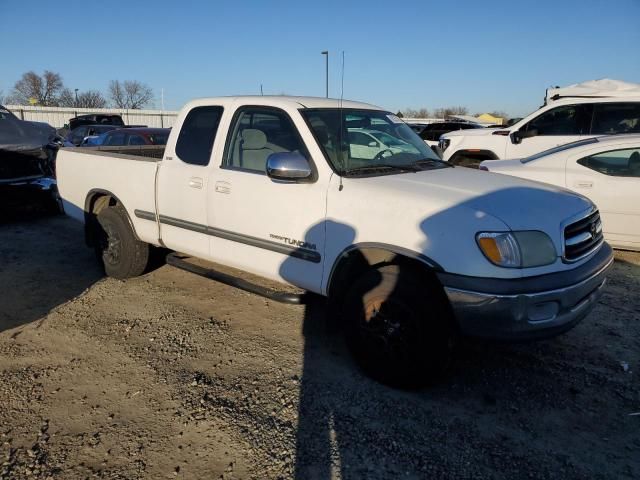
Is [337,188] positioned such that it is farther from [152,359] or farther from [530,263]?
[152,359]

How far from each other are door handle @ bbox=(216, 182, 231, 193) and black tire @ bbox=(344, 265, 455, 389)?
4.56 ft

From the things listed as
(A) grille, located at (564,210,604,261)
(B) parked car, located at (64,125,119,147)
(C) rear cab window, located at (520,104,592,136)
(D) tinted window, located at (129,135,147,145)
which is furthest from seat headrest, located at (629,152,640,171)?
(B) parked car, located at (64,125,119,147)

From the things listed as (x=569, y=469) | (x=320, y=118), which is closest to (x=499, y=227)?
(x=569, y=469)

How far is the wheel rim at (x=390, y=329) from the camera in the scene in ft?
9.81

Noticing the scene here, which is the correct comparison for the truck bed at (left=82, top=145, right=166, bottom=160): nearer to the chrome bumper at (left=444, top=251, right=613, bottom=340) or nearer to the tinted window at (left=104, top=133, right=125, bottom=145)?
the chrome bumper at (left=444, top=251, right=613, bottom=340)

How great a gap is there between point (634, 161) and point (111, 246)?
6170mm

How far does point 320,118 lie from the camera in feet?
12.2

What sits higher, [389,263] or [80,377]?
→ [389,263]

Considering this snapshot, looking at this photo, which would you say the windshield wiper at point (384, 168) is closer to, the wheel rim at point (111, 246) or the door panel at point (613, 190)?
the wheel rim at point (111, 246)

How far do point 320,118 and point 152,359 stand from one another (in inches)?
88.7

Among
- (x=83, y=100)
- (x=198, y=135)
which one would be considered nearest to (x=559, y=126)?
(x=198, y=135)

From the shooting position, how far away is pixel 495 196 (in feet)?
9.98

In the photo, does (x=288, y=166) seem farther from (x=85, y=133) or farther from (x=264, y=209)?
(x=85, y=133)

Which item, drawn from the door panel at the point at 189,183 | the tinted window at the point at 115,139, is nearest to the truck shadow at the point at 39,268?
the door panel at the point at 189,183
